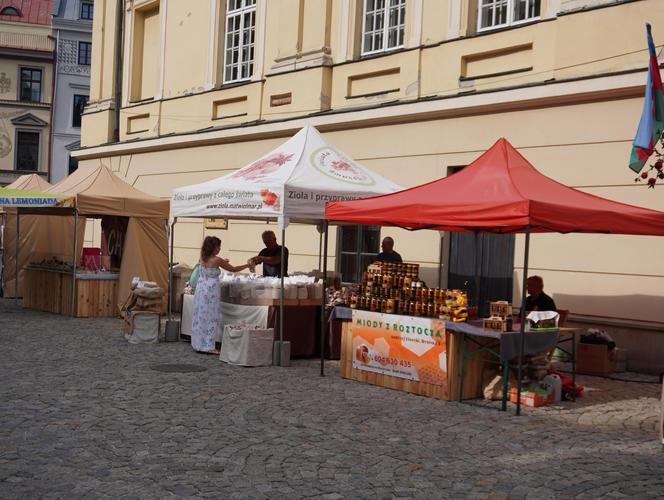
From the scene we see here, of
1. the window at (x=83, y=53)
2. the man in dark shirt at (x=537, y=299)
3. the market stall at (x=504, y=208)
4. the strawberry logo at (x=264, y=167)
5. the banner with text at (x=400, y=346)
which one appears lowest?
the banner with text at (x=400, y=346)

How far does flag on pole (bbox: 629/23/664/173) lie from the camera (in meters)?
7.63

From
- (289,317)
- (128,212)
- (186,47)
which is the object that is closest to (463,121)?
(289,317)

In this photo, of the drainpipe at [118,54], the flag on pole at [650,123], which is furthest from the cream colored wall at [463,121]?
the drainpipe at [118,54]

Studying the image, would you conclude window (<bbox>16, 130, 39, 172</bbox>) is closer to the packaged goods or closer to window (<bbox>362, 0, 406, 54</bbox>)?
window (<bbox>362, 0, 406, 54</bbox>)

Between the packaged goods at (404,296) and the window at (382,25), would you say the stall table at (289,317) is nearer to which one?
the packaged goods at (404,296)

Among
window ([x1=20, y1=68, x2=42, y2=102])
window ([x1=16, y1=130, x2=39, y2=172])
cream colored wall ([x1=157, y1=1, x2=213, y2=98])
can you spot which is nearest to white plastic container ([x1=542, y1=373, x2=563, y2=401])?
cream colored wall ([x1=157, y1=1, x2=213, y2=98])

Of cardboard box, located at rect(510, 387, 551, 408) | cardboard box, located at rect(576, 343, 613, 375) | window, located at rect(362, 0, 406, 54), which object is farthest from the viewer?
window, located at rect(362, 0, 406, 54)

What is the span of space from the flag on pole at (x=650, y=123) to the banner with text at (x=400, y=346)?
2422 mm

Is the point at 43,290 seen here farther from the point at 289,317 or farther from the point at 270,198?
the point at 270,198

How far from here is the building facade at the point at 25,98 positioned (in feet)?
153

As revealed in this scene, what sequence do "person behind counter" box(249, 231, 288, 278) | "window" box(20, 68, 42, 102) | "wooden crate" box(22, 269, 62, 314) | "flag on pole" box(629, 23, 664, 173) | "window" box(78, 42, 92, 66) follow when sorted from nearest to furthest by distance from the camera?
"flag on pole" box(629, 23, 664, 173) → "person behind counter" box(249, 231, 288, 278) → "wooden crate" box(22, 269, 62, 314) → "window" box(20, 68, 42, 102) → "window" box(78, 42, 92, 66)

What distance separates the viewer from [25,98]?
1853 inches

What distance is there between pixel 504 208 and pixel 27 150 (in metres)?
44.1

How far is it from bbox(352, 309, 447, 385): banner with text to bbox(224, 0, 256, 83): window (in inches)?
376
